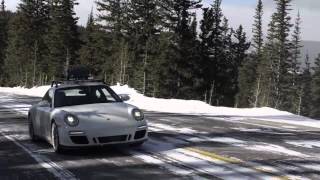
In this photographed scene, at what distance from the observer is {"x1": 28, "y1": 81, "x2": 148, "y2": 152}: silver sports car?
961 cm

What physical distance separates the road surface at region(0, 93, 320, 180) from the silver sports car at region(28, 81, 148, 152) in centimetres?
29

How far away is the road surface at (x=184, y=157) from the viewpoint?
791cm

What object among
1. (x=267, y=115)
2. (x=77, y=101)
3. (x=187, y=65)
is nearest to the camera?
(x=77, y=101)

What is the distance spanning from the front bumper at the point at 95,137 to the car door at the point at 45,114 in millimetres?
1132

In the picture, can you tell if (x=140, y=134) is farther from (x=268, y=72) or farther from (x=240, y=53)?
(x=240, y=53)

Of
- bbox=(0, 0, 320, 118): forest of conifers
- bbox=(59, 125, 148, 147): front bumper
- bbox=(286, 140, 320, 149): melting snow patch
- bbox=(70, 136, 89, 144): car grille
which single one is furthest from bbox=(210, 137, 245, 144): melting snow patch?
bbox=(0, 0, 320, 118): forest of conifers

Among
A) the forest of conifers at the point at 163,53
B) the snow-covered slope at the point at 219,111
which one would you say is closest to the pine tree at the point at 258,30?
the forest of conifers at the point at 163,53

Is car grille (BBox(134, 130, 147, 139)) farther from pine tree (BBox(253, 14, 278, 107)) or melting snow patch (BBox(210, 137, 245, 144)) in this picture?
pine tree (BBox(253, 14, 278, 107))

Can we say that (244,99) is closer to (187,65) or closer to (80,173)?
(187,65)

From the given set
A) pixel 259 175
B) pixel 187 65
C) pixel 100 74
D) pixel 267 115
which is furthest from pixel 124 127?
pixel 100 74

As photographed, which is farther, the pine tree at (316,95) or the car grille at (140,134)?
the pine tree at (316,95)

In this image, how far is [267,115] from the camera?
63.3 ft

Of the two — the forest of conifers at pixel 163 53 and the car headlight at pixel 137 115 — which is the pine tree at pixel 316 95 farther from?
the car headlight at pixel 137 115

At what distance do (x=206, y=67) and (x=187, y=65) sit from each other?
434 cm
